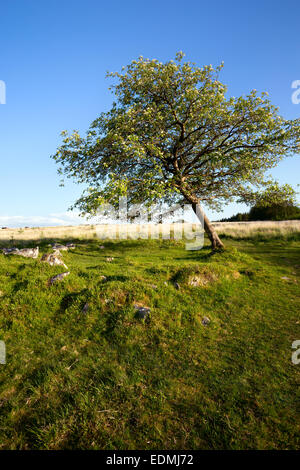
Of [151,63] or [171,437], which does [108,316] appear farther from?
[151,63]

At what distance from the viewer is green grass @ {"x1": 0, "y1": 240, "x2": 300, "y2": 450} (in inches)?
182

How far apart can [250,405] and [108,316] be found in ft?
17.1

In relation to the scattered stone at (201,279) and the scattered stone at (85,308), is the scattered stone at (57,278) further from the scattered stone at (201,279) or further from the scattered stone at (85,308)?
the scattered stone at (201,279)

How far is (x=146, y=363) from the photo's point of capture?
6547 millimetres

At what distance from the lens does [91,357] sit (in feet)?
22.2

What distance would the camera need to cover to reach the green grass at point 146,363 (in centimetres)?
462

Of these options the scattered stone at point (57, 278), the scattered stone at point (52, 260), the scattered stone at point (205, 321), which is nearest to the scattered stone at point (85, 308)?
the scattered stone at point (57, 278)

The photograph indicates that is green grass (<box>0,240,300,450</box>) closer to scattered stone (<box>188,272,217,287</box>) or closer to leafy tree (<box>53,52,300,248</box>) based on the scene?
scattered stone (<box>188,272,217,287</box>)

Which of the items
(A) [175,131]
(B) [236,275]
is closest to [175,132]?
(A) [175,131]

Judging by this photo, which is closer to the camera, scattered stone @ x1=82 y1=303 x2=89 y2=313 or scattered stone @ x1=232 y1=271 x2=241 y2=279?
scattered stone @ x1=82 y1=303 x2=89 y2=313

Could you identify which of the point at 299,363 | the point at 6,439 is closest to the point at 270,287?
the point at 299,363

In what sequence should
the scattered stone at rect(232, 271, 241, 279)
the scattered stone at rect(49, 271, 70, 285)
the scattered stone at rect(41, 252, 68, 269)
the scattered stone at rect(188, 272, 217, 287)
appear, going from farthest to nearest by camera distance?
the scattered stone at rect(232, 271, 241, 279) < the scattered stone at rect(41, 252, 68, 269) < the scattered stone at rect(188, 272, 217, 287) < the scattered stone at rect(49, 271, 70, 285)

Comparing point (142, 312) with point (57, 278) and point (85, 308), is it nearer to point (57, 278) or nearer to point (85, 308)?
point (85, 308)

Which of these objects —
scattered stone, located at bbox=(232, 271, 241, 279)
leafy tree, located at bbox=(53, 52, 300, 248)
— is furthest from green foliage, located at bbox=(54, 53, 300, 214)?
scattered stone, located at bbox=(232, 271, 241, 279)
